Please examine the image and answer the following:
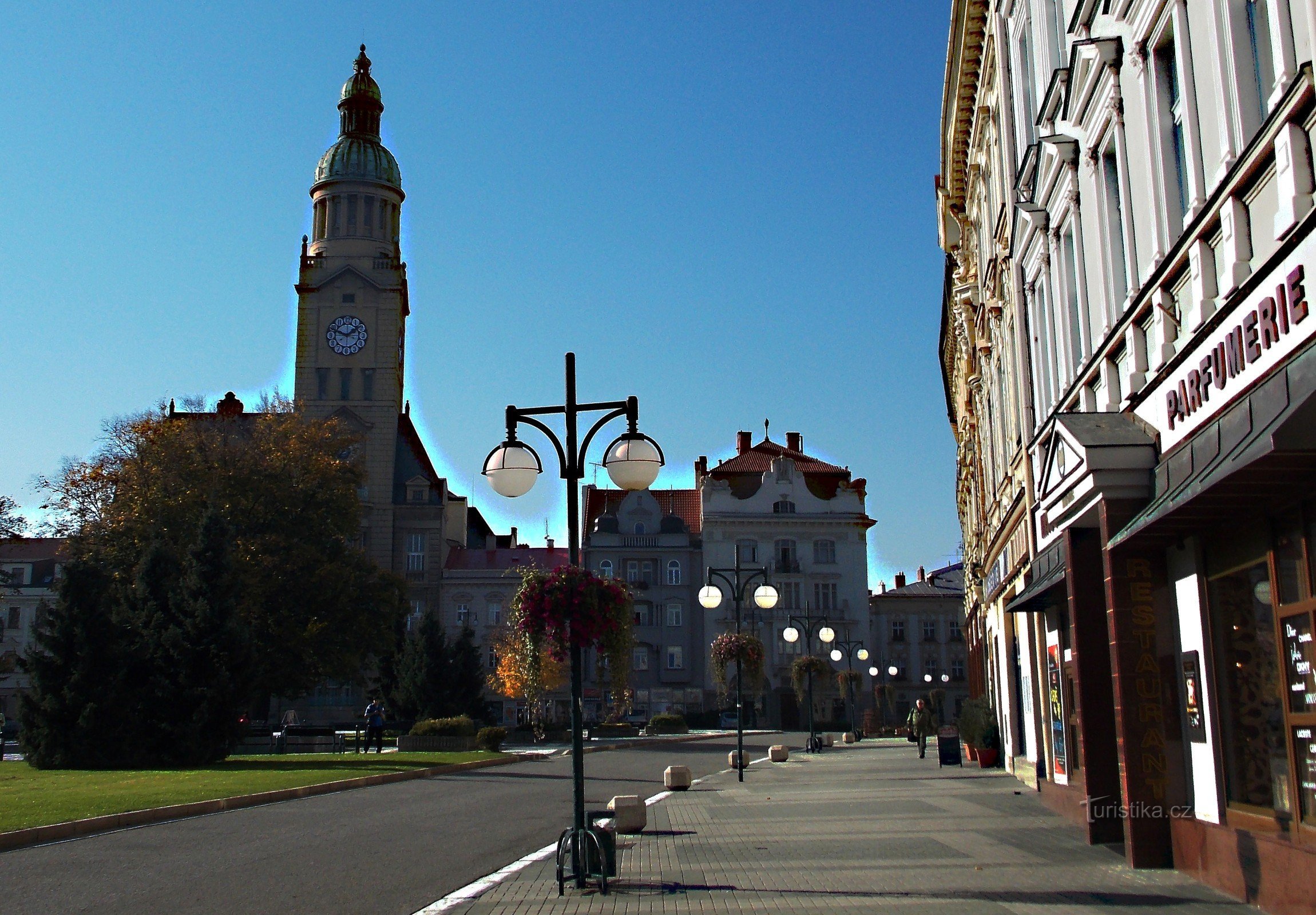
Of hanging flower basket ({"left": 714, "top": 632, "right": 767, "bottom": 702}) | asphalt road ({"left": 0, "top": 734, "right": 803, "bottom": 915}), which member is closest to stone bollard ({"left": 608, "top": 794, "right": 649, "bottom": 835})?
asphalt road ({"left": 0, "top": 734, "right": 803, "bottom": 915})

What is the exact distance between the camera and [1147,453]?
465 inches

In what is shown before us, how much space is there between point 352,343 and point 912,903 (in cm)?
7479

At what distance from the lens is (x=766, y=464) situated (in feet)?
274

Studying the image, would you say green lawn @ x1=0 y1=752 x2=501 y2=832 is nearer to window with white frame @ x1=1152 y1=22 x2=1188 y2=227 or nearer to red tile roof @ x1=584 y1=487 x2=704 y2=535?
window with white frame @ x1=1152 y1=22 x2=1188 y2=227

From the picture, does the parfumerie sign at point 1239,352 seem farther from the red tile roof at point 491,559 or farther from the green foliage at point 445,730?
the red tile roof at point 491,559

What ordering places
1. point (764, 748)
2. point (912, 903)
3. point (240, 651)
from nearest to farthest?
1. point (912, 903)
2. point (240, 651)
3. point (764, 748)

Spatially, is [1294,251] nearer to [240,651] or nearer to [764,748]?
[240,651]

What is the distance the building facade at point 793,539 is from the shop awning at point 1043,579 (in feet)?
198

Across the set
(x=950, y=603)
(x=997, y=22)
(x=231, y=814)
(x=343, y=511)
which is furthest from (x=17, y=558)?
(x=997, y=22)

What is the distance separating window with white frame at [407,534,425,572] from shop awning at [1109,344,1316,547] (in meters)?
72.6

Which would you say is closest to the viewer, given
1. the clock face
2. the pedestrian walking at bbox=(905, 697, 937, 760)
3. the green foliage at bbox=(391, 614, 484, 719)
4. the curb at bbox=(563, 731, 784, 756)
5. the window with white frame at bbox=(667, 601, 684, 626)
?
the pedestrian walking at bbox=(905, 697, 937, 760)

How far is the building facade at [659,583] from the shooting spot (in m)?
79.2

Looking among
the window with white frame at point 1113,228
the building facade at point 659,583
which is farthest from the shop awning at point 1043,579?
the building facade at point 659,583

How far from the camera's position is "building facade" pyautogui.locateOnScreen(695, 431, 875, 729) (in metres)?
79.8
